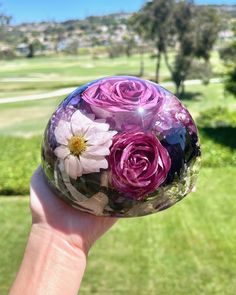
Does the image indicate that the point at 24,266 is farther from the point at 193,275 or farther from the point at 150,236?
the point at 150,236

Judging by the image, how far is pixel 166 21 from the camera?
40562 mm

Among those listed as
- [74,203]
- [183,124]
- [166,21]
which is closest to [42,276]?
[74,203]

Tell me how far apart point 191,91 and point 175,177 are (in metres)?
39.2

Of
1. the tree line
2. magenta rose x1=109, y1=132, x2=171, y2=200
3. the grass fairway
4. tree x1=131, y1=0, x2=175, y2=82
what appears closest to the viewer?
magenta rose x1=109, y1=132, x2=171, y2=200

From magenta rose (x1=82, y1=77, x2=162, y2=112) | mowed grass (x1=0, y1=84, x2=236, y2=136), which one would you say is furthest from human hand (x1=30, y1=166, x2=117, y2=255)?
mowed grass (x1=0, y1=84, x2=236, y2=136)

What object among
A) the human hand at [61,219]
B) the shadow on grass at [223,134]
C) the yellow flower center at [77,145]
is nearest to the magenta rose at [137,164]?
the yellow flower center at [77,145]

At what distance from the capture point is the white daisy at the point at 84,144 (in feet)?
9.57

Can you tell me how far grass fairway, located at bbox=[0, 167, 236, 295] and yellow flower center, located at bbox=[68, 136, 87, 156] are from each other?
5943 mm

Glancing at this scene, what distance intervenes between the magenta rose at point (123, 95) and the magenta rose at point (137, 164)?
0.19 metres

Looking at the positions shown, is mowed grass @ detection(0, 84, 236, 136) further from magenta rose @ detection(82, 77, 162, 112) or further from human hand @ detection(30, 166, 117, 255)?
human hand @ detection(30, 166, 117, 255)

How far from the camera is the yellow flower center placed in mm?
2951

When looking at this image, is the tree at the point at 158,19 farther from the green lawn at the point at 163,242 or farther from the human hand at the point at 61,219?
the human hand at the point at 61,219

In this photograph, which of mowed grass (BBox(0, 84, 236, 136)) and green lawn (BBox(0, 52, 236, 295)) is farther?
mowed grass (BBox(0, 84, 236, 136))

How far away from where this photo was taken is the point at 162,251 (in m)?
10.0
